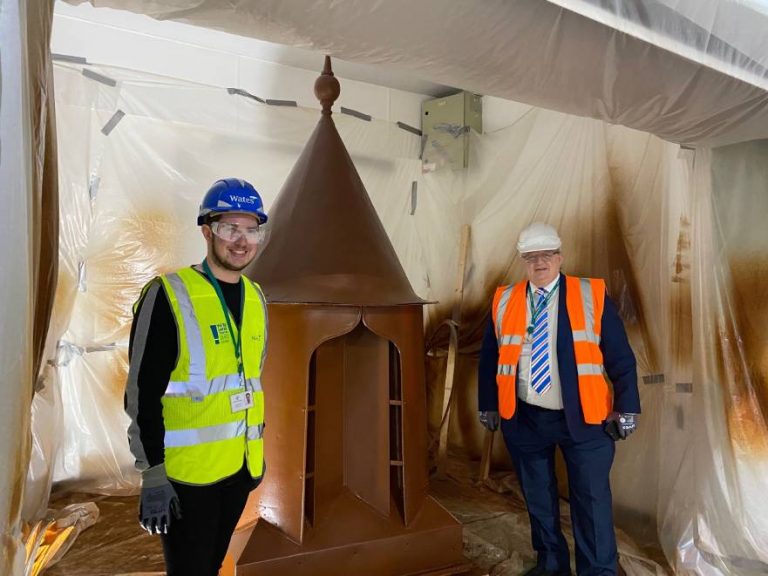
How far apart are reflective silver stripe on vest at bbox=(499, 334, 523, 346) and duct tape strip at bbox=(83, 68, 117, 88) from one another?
8.96ft

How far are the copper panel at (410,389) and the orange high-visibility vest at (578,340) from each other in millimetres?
359

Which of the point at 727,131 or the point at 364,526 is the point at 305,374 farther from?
the point at 727,131

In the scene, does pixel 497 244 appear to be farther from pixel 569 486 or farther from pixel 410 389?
pixel 569 486

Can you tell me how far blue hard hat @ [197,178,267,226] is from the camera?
1625mm

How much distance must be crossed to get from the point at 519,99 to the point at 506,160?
1.63m

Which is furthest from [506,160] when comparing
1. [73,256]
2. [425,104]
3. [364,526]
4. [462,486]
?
[73,256]

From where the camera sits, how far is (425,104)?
178 inches

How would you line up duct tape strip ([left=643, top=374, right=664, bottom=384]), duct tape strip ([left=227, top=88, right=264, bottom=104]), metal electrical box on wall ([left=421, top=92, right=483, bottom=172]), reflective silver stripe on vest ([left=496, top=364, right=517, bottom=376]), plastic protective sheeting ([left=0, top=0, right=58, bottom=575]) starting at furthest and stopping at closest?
metal electrical box on wall ([left=421, top=92, right=483, bottom=172]), duct tape strip ([left=227, top=88, right=264, bottom=104]), duct tape strip ([left=643, top=374, right=664, bottom=384]), reflective silver stripe on vest ([left=496, top=364, right=517, bottom=376]), plastic protective sheeting ([left=0, top=0, right=58, bottom=575])

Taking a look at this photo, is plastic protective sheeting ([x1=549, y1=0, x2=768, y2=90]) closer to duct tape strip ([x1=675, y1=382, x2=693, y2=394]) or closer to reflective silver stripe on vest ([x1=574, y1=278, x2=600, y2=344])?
reflective silver stripe on vest ([x1=574, y1=278, x2=600, y2=344])

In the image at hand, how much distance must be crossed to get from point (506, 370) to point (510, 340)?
131 mm

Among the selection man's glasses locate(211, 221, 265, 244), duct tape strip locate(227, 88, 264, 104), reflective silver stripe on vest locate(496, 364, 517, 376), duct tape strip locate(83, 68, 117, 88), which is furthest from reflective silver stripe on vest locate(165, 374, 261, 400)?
duct tape strip locate(227, 88, 264, 104)

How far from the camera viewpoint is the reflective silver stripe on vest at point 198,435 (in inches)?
59.5

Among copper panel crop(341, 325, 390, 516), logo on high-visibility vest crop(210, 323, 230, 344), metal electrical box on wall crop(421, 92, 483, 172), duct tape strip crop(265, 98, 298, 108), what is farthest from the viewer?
metal electrical box on wall crop(421, 92, 483, 172)

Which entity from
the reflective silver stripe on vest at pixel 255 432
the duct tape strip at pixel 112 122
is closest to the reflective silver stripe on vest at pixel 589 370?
the reflective silver stripe on vest at pixel 255 432
